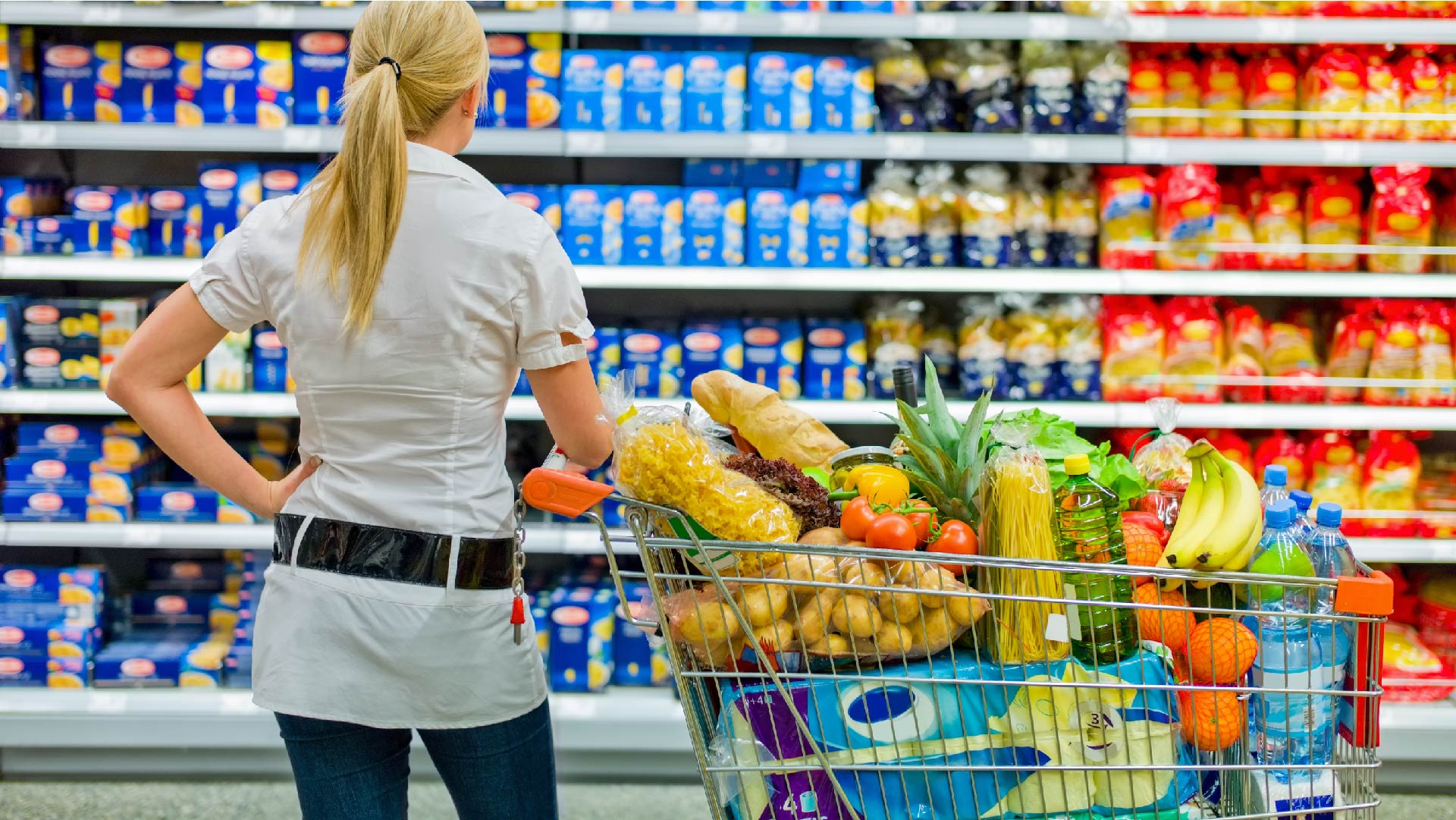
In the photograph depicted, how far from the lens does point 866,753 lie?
1300 millimetres

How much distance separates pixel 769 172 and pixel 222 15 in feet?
4.37

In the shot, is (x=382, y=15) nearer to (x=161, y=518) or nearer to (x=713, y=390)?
(x=713, y=390)

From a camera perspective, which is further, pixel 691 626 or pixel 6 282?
pixel 6 282

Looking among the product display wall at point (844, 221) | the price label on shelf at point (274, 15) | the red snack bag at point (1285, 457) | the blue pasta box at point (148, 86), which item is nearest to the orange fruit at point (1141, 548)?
the product display wall at point (844, 221)

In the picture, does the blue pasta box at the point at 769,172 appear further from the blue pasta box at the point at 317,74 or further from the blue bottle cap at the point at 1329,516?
the blue bottle cap at the point at 1329,516

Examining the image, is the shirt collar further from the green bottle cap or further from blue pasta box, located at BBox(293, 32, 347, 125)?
blue pasta box, located at BBox(293, 32, 347, 125)

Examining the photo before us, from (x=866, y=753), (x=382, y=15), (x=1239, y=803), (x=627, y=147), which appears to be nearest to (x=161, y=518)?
(x=627, y=147)

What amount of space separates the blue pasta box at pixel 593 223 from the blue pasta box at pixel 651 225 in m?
0.02

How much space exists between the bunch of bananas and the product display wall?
146 centimetres

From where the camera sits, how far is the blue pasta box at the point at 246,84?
2.96m

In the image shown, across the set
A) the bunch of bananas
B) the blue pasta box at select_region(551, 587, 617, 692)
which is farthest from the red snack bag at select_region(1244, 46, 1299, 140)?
the blue pasta box at select_region(551, 587, 617, 692)

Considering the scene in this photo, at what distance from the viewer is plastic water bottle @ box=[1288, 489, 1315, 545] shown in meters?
1.48

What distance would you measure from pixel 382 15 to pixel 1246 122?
94.5 inches

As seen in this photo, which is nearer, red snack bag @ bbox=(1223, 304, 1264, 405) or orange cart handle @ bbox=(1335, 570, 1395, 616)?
orange cart handle @ bbox=(1335, 570, 1395, 616)
